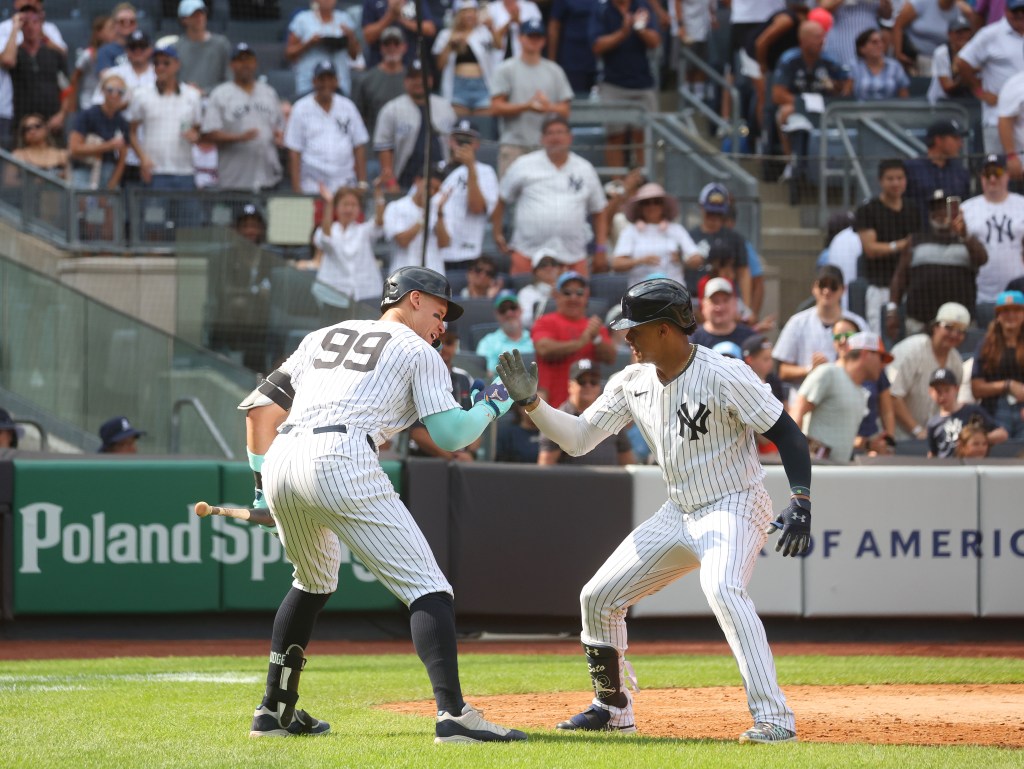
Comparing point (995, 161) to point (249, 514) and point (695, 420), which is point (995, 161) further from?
point (249, 514)

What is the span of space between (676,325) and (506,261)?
731 centimetres


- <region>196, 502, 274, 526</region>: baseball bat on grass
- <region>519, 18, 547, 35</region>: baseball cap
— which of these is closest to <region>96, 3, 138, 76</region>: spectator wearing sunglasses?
<region>519, 18, 547, 35</region>: baseball cap

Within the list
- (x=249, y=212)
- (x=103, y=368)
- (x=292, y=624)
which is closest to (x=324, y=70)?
(x=249, y=212)

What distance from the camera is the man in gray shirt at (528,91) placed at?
13.7 meters

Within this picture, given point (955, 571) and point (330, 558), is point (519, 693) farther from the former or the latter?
point (955, 571)

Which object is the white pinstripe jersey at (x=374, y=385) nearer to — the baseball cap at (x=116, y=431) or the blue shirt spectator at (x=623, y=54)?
the baseball cap at (x=116, y=431)

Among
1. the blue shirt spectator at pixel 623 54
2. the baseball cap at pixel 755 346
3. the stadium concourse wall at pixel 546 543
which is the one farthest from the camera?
the blue shirt spectator at pixel 623 54

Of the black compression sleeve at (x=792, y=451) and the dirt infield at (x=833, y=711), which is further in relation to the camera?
the dirt infield at (x=833, y=711)

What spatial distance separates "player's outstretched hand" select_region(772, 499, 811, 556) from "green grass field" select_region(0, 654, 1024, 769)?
0.68m

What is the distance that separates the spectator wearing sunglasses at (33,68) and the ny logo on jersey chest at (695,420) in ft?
31.4

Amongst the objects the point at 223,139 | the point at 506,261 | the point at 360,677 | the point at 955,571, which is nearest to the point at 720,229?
the point at 506,261

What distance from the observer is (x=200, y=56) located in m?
14.1

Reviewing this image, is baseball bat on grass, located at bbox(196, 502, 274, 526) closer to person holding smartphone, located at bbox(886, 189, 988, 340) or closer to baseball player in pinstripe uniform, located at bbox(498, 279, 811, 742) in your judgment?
baseball player in pinstripe uniform, located at bbox(498, 279, 811, 742)

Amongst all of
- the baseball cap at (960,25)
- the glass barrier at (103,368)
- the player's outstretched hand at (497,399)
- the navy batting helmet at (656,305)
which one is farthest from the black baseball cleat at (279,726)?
the baseball cap at (960,25)
